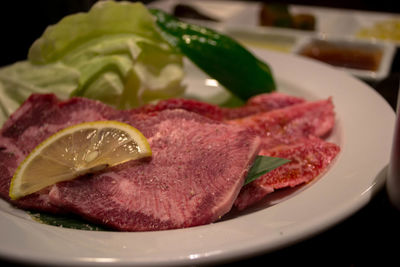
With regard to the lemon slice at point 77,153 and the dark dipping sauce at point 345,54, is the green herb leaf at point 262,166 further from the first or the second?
the dark dipping sauce at point 345,54

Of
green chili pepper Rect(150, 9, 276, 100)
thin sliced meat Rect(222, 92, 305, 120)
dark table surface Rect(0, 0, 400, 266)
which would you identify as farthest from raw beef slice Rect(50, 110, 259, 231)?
green chili pepper Rect(150, 9, 276, 100)

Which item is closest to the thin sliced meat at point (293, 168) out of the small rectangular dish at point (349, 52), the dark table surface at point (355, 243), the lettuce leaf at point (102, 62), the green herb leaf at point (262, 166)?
the green herb leaf at point (262, 166)

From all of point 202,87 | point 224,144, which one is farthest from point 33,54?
point 224,144

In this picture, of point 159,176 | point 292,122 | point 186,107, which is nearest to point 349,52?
point 292,122

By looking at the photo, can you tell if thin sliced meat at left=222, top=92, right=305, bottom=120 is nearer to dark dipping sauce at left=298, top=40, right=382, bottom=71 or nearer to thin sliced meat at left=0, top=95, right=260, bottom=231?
thin sliced meat at left=0, top=95, right=260, bottom=231

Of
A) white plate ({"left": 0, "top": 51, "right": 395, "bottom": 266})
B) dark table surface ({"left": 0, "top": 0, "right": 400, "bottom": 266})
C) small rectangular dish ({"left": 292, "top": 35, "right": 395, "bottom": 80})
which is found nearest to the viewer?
white plate ({"left": 0, "top": 51, "right": 395, "bottom": 266})

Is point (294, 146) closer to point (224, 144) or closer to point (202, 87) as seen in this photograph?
point (224, 144)
